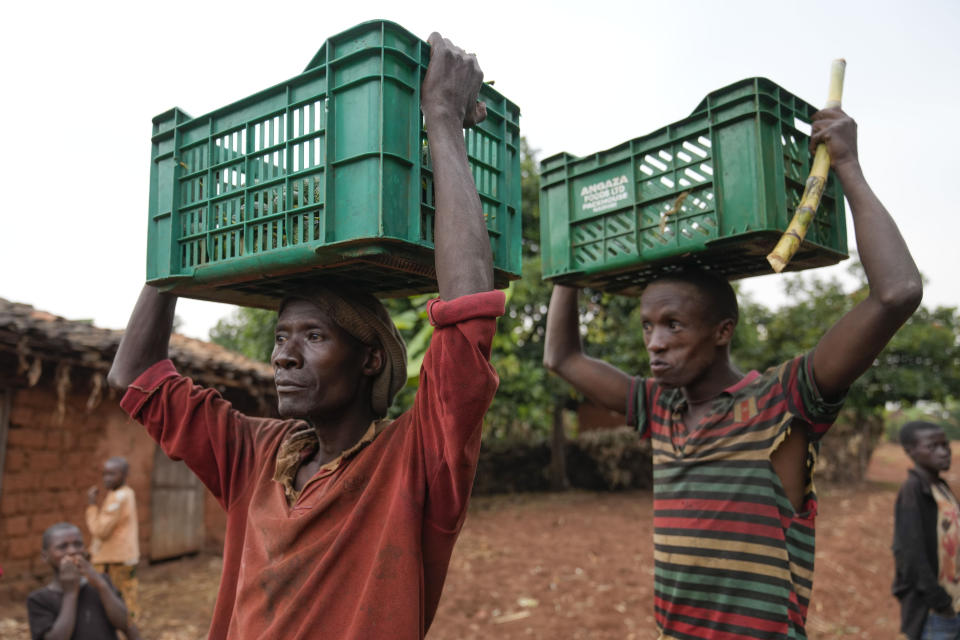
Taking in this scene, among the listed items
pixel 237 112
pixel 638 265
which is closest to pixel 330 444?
pixel 237 112

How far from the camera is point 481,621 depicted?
6762 mm

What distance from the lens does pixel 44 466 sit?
23.0 feet

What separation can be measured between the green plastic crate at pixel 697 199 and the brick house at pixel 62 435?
5344 mm

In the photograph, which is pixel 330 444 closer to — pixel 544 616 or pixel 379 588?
pixel 379 588

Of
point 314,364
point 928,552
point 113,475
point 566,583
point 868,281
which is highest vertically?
point 868,281

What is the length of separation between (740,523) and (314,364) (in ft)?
4.33

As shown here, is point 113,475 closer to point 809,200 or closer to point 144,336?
point 144,336

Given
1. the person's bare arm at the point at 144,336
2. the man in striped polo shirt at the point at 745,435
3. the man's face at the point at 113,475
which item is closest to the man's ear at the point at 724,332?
the man in striped polo shirt at the point at 745,435

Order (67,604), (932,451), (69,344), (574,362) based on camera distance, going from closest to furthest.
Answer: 1. (574,362)
2. (67,604)
3. (932,451)
4. (69,344)

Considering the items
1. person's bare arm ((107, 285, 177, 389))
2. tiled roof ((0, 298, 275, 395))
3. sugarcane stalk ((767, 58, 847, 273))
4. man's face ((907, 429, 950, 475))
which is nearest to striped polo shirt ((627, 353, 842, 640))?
sugarcane stalk ((767, 58, 847, 273))

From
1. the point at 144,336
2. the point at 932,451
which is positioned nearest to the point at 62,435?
the point at 144,336

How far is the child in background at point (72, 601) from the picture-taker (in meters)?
3.67

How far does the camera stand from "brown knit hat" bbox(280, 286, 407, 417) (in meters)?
1.76

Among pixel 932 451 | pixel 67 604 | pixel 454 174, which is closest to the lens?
pixel 454 174
